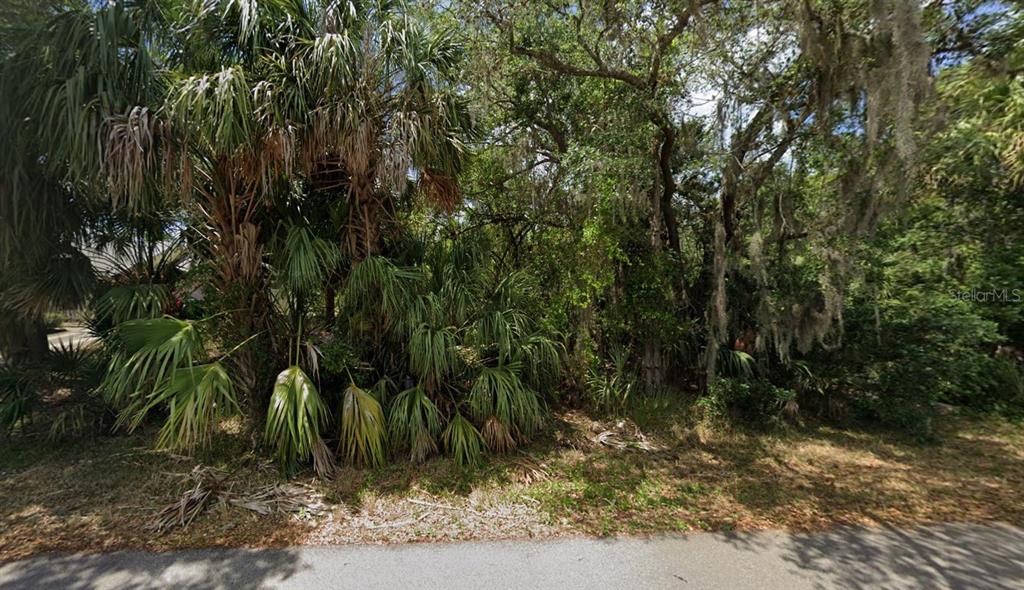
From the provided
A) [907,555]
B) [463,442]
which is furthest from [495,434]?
[907,555]

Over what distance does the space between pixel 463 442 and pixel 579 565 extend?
5.76 ft

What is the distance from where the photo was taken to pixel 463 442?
4.30m

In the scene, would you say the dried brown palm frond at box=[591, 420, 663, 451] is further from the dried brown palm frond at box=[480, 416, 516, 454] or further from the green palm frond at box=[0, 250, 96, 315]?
the green palm frond at box=[0, 250, 96, 315]

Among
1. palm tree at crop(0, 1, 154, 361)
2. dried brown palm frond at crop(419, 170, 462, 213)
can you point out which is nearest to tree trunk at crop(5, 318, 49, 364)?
palm tree at crop(0, 1, 154, 361)

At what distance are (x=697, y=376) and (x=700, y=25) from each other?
15.9ft

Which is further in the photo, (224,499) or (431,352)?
(431,352)

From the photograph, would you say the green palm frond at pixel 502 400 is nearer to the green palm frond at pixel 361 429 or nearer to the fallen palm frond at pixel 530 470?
the fallen palm frond at pixel 530 470

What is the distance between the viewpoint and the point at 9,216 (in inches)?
161

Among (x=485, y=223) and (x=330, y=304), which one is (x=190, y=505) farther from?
(x=485, y=223)

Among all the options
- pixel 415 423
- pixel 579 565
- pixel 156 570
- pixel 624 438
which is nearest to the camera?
pixel 156 570

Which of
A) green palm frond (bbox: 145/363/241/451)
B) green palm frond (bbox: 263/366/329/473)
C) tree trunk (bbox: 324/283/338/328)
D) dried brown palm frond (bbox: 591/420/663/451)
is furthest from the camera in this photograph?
dried brown palm frond (bbox: 591/420/663/451)

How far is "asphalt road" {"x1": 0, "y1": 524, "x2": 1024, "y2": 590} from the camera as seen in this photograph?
2.70 metres

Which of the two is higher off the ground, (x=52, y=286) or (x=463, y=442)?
(x=52, y=286)

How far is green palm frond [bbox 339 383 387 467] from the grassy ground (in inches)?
6.7
